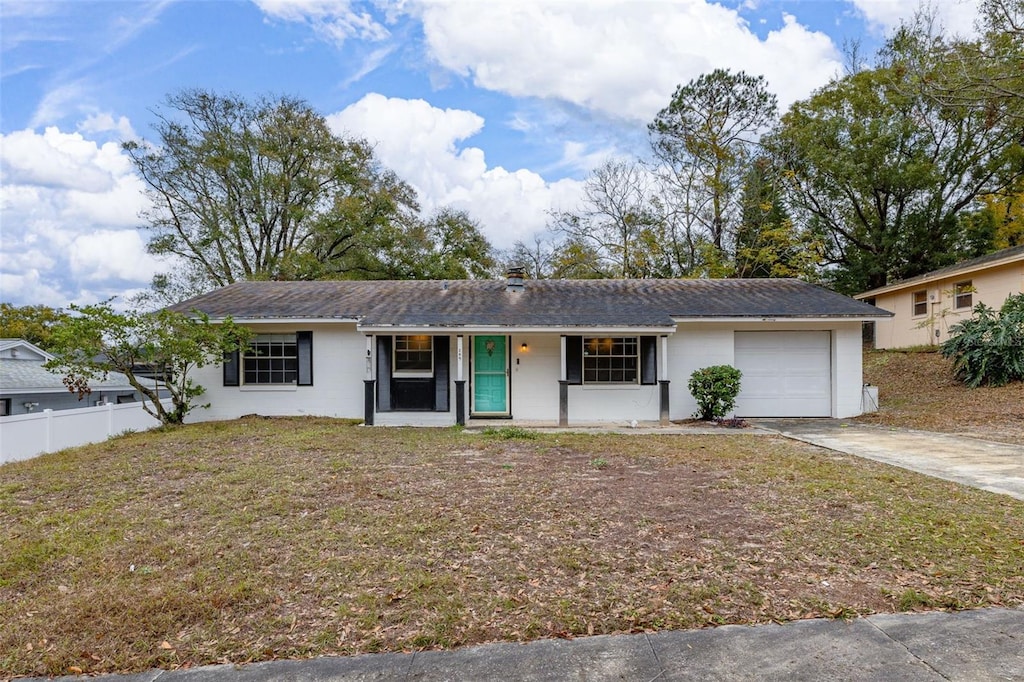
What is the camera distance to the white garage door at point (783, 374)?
38.8 feet

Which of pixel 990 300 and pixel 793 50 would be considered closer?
pixel 990 300

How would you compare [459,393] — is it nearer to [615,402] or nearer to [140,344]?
[615,402]

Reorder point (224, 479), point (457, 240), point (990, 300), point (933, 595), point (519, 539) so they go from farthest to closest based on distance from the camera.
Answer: point (457, 240) → point (990, 300) → point (224, 479) → point (519, 539) → point (933, 595)

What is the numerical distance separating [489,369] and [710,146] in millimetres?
16894

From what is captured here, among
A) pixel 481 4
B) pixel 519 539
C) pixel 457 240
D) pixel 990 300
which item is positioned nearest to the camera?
pixel 519 539

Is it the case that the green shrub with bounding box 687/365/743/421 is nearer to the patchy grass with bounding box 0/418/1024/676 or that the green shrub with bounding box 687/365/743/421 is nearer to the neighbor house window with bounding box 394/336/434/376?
the patchy grass with bounding box 0/418/1024/676

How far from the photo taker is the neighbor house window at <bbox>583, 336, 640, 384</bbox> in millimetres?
11430

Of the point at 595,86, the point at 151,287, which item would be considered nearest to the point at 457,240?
the point at 595,86

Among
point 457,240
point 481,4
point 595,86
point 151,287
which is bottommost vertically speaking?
point 151,287

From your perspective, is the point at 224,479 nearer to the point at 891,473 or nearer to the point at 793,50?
the point at 891,473

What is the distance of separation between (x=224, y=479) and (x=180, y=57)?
1193cm

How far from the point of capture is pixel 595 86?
64.2 feet

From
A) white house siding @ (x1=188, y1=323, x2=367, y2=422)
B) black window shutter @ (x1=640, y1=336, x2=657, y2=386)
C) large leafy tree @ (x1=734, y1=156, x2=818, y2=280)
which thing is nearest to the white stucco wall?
white house siding @ (x1=188, y1=323, x2=367, y2=422)

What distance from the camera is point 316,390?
11.7 meters
